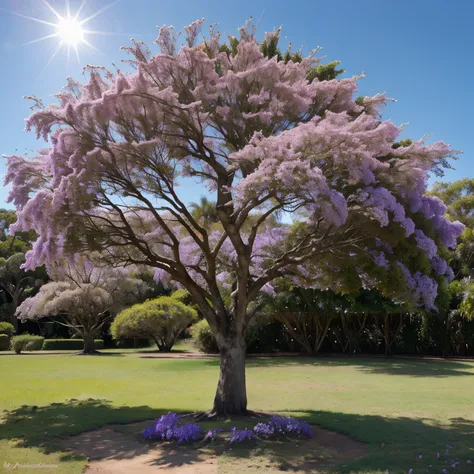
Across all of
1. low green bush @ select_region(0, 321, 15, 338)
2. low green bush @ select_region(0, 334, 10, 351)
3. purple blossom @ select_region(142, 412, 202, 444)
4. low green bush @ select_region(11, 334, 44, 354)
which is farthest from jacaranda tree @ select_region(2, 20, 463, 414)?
low green bush @ select_region(0, 321, 15, 338)

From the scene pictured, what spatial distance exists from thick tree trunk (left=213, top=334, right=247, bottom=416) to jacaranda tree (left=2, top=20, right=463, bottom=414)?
2cm

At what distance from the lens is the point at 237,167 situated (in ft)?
30.6

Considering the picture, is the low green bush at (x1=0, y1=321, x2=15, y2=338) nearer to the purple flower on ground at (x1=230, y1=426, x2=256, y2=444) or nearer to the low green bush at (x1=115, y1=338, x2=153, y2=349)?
the low green bush at (x1=115, y1=338, x2=153, y2=349)

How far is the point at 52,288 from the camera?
31.7 meters

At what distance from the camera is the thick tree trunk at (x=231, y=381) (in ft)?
31.5

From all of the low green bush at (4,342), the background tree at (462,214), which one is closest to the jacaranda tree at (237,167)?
the background tree at (462,214)

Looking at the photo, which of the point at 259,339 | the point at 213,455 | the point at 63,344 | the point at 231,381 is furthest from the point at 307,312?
the point at 213,455

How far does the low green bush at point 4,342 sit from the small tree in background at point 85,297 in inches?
137

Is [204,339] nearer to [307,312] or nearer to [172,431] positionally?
[307,312]

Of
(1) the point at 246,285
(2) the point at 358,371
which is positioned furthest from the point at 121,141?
(2) the point at 358,371

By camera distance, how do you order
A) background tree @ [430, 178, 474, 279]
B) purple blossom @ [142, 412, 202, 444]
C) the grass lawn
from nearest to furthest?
the grass lawn, purple blossom @ [142, 412, 202, 444], background tree @ [430, 178, 474, 279]

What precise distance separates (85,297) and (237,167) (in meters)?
24.2

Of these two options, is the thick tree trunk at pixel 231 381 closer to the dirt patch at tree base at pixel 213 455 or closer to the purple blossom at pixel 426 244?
the dirt patch at tree base at pixel 213 455

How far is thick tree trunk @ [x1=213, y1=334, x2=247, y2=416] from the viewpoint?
9.61 meters
